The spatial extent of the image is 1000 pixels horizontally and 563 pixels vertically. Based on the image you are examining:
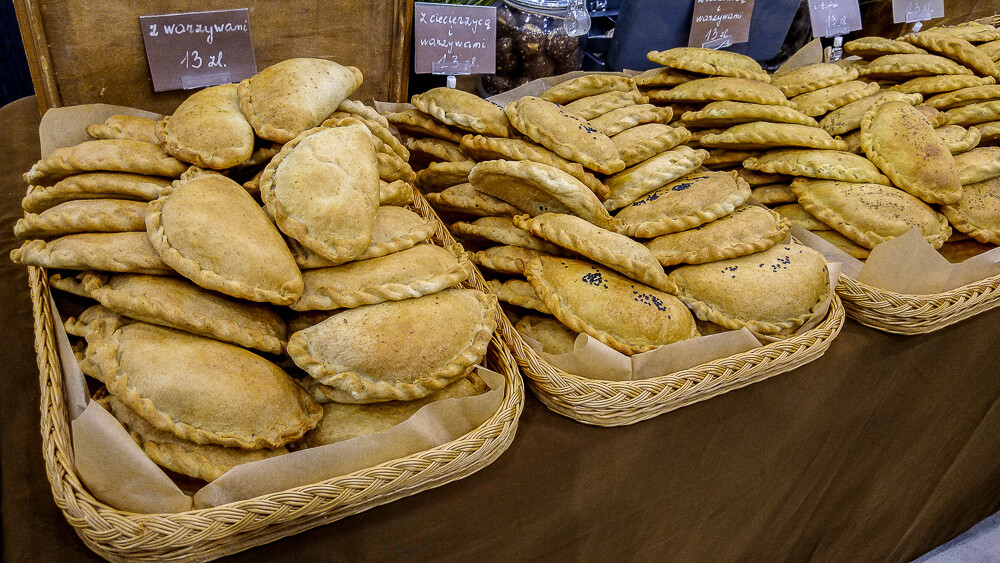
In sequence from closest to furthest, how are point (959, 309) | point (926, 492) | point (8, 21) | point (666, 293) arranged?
point (666, 293) < point (959, 309) < point (926, 492) < point (8, 21)

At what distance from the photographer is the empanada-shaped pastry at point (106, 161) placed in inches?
→ 55.4

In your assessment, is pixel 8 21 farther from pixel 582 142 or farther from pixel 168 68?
pixel 582 142

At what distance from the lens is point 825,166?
206cm

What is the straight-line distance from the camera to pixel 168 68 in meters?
1.77

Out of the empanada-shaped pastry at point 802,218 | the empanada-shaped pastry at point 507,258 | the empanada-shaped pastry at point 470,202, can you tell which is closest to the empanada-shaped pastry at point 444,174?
the empanada-shaped pastry at point 470,202

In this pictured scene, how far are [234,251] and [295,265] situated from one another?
12 centimetres

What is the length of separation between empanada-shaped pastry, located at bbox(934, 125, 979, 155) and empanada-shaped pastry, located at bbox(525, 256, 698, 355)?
1.41 meters

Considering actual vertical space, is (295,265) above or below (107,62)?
below

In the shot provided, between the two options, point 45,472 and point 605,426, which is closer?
point 45,472

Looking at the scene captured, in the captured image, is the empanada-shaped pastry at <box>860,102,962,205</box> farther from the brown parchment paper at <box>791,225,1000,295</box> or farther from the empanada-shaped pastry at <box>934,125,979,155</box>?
the brown parchment paper at <box>791,225,1000,295</box>

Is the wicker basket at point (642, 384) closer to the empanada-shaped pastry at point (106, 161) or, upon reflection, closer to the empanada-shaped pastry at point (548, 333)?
the empanada-shaped pastry at point (548, 333)

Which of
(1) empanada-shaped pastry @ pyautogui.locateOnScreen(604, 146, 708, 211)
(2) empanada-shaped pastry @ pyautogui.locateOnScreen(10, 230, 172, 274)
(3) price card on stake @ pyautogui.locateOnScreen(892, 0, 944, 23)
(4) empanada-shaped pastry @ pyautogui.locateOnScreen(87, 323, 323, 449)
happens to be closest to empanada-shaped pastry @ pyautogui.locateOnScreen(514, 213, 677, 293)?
(1) empanada-shaped pastry @ pyautogui.locateOnScreen(604, 146, 708, 211)

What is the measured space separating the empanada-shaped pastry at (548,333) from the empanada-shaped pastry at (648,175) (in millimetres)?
434

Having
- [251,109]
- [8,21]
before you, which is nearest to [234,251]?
[251,109]
